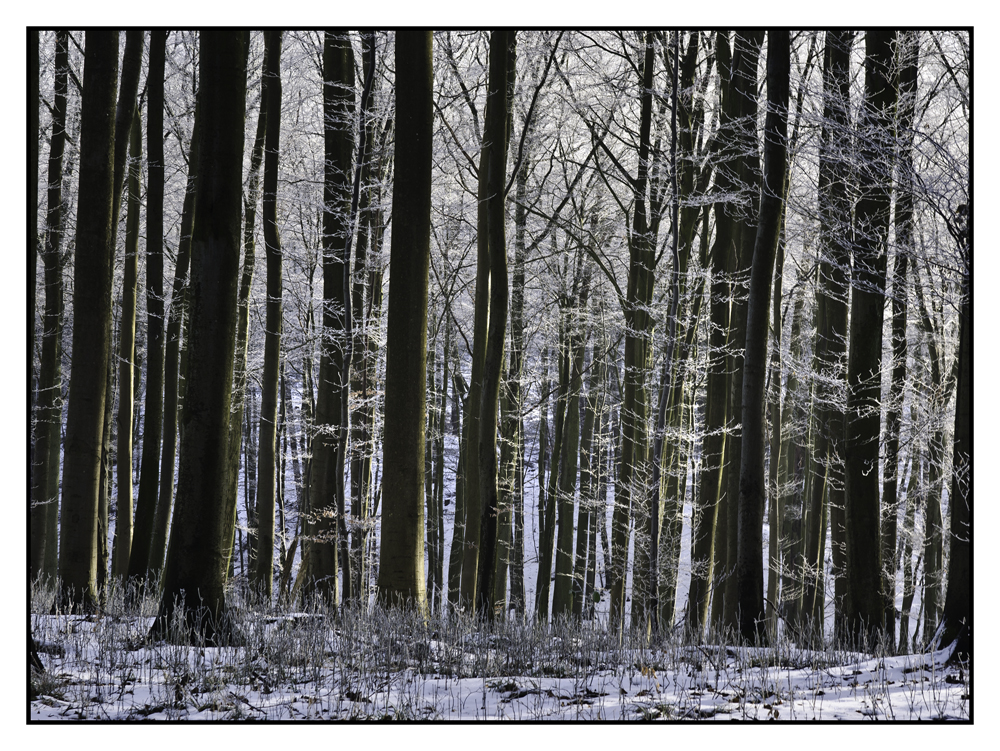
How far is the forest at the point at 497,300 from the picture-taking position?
5953 mm

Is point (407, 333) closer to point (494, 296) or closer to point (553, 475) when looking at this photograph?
point (494, 296)

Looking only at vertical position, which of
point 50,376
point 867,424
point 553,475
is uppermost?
point 50,376

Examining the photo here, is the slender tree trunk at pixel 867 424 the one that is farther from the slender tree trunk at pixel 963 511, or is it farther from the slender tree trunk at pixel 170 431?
the slender tree trunk at pixel 170 431

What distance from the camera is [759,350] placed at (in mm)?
8438

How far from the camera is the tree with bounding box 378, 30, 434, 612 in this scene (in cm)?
757

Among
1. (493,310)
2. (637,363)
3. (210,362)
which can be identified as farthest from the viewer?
(637,363)

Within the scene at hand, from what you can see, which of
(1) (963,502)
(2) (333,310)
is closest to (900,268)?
(1) (963,502)

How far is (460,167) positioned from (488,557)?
24.2 ft

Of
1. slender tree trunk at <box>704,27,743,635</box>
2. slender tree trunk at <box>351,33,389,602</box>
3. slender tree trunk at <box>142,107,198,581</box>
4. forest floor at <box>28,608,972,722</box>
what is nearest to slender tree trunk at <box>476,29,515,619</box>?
slender tree trunk at <box>351,33,389,602</box>

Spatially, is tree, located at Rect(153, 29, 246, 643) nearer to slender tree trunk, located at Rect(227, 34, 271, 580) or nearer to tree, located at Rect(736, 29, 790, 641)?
tree, located at Rect(736, 29, 790, 641)

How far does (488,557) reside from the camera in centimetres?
977

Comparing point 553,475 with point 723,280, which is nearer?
point 723,280

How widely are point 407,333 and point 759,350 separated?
391 cm

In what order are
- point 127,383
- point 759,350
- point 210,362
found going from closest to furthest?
point 210,362, point 759,350, point 127,383
